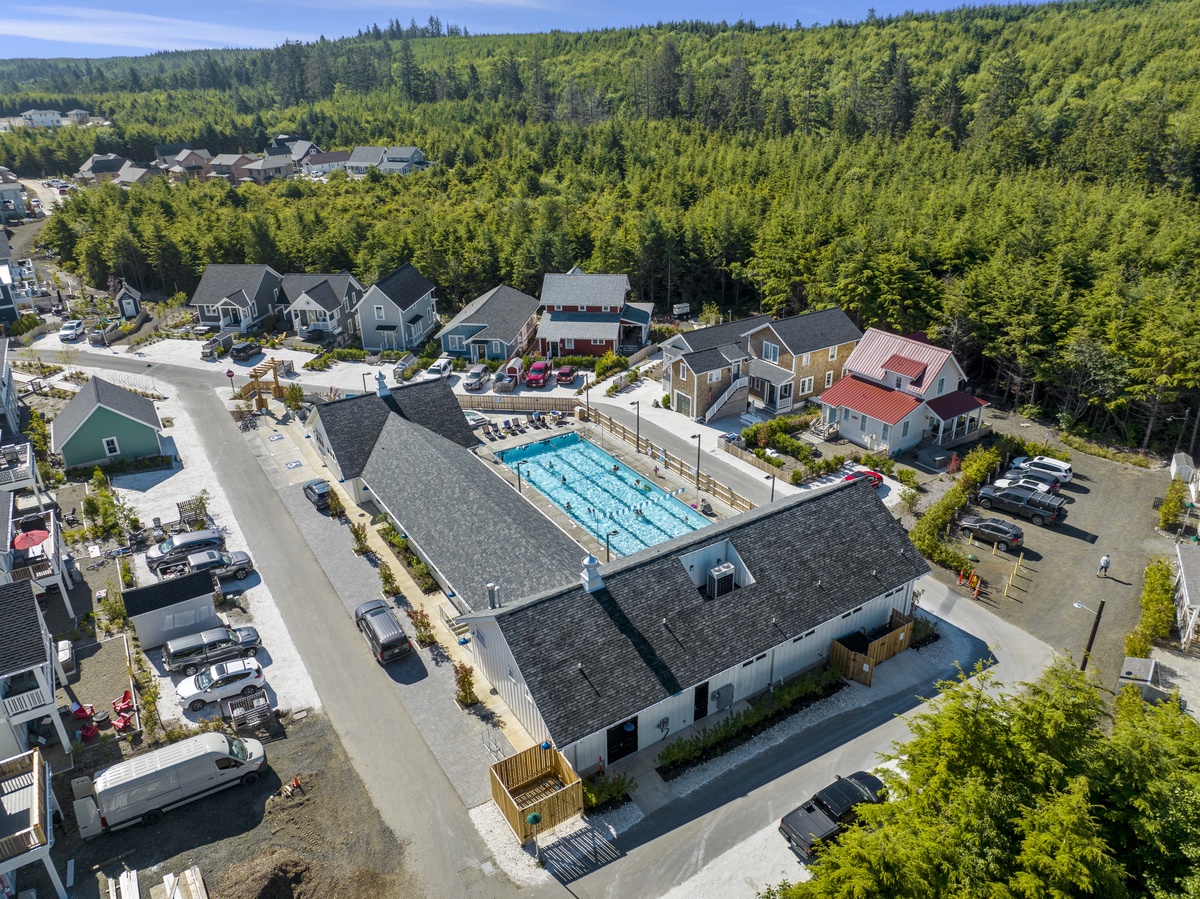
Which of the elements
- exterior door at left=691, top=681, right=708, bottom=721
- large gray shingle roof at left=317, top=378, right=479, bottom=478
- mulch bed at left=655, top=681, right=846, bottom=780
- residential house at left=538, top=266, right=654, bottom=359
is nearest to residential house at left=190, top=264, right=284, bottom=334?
residential house at left=538, top=266, right=654, bottom=359

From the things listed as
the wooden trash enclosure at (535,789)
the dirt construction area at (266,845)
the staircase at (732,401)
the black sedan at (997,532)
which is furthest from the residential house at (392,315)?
the wooden trash enclosure at (535,789)

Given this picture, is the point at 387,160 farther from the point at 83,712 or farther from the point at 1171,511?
the point at 1171,511

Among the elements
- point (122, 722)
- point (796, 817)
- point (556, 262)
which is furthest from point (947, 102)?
point (122, 722)

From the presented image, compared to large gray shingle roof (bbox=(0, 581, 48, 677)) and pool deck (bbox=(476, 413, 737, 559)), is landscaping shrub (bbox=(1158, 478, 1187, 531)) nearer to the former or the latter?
pool deck (bbox=(476, 413, 737, 559))

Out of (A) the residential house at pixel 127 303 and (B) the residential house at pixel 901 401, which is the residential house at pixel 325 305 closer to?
(A) the residential house at pixel 127 303

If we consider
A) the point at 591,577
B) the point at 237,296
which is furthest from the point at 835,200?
the point at 591,577

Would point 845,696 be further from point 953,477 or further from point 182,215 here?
point 182,215
